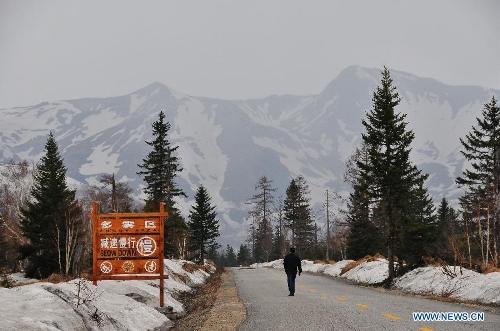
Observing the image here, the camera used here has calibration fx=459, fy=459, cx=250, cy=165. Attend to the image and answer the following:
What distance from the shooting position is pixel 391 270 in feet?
79.9

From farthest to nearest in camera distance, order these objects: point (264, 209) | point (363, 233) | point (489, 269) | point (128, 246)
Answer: point (264, 209) → point (363, 233) → point (489, 269) → point (128, 246)

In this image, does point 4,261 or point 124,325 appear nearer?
point 124,325

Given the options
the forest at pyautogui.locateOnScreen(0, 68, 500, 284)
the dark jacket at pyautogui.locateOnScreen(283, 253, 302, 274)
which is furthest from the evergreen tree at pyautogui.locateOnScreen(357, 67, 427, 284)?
the dark jacket at pyautogui.locateOnScreen(283, 253, 302, 274)

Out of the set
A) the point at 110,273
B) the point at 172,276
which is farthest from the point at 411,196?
the point at 110,273

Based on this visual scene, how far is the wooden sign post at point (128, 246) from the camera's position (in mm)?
13117

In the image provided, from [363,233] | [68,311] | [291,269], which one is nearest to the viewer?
[68,311]

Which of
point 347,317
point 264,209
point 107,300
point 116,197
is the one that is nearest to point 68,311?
point 107,300

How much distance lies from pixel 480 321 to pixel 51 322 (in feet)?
27.8

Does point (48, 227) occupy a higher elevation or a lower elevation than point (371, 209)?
lower

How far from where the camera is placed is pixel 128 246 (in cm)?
1331

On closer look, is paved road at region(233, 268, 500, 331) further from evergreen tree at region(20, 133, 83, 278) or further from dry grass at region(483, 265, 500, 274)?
evergreen tree at region(20, 133, 83, 278)

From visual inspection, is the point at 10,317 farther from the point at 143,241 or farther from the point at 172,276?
the point at 172,276

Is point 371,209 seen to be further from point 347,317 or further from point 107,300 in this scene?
point 107,300

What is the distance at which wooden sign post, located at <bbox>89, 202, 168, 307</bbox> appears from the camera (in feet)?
43.0
